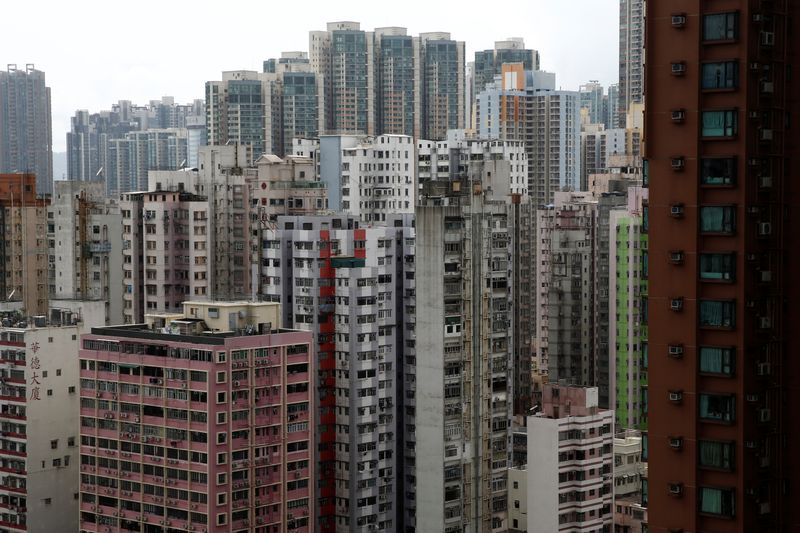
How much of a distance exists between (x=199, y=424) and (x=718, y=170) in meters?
31.5

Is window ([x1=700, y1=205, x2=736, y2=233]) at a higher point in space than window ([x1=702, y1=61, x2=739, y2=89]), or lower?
lower

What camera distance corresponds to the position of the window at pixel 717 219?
25.1m

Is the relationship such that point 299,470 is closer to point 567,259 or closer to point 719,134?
point 719,134

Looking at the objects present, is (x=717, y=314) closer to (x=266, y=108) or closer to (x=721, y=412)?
(x=721, y=412)

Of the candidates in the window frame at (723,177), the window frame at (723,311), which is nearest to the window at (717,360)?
the window frame at (723,311)

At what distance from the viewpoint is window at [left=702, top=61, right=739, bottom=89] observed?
986 inches

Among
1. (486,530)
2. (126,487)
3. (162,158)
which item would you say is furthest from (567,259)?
(162,158)

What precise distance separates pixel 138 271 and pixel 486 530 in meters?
28.3

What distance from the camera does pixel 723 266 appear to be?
82.4 ft

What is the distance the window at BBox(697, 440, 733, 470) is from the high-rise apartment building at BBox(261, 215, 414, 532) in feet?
120

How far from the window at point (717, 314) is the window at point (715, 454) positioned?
1992mm

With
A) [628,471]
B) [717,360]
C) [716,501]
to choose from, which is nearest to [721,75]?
[717,360]

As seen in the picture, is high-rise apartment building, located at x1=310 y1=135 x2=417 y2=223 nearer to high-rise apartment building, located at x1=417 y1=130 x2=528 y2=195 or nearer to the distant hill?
high-rise apartment building, located at x1=417 y1=130 x2=528 y2=195

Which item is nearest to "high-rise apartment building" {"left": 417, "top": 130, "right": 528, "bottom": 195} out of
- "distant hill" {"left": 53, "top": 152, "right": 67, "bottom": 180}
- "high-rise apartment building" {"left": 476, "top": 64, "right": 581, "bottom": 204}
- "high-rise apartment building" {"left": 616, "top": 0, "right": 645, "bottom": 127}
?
"high-rise apartment building" {"left": 476, "top": 64, "right": 581, "bottom": 204}
